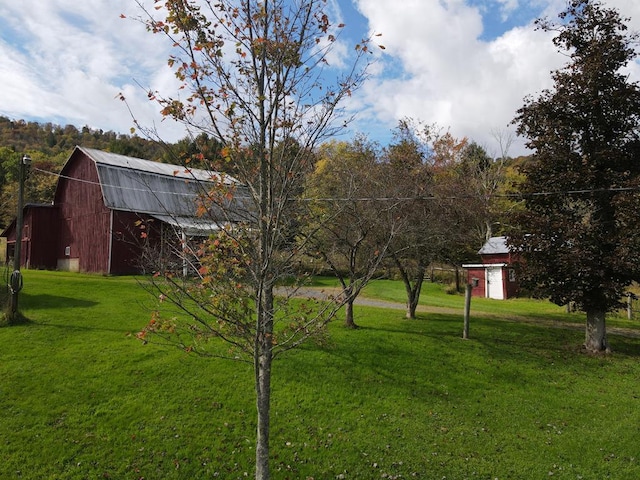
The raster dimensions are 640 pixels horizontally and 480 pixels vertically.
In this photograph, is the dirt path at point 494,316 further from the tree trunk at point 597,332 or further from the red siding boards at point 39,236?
the red siding boards at point 39,236

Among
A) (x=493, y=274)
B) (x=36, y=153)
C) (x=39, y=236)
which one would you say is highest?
(x=36, y=153)

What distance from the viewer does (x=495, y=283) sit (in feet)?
88.6

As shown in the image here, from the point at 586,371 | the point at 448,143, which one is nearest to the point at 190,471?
the point at 586,371

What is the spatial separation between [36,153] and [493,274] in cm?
4865

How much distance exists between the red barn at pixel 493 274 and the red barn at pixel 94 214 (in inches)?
728

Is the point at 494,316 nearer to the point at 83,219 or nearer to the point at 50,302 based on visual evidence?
the point at 50,302

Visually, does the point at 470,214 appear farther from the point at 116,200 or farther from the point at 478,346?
the point at 116,200

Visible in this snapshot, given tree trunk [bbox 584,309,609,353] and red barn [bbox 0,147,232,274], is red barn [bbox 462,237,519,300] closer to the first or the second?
tree trunk [bbox 584,309,609,353]

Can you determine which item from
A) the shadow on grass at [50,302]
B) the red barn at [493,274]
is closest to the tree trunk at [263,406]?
the shadow on grass at [50,302]

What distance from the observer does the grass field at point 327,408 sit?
614 cm

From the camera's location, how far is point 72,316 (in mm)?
12422

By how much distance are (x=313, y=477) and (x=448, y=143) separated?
3325cm

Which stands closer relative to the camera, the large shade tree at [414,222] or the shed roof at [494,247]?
the large shade tree at [414,222]

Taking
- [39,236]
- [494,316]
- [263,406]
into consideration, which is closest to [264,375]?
[263,406]
